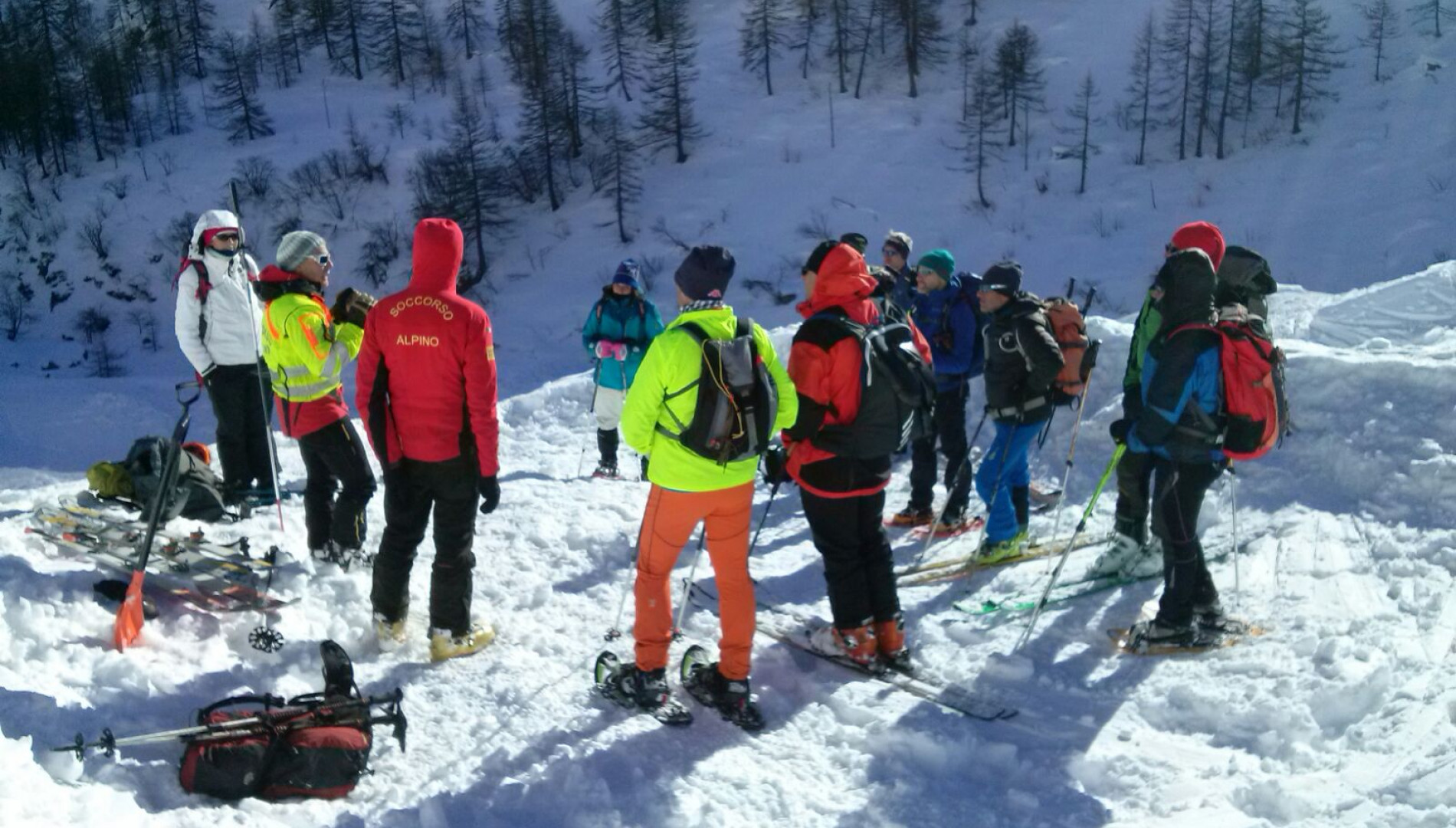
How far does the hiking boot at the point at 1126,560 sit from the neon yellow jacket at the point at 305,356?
479 centimetres

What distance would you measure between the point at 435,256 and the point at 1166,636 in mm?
4282

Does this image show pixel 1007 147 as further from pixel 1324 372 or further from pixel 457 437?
pixel 457 437

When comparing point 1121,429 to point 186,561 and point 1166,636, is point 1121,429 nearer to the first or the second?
point 1166,636

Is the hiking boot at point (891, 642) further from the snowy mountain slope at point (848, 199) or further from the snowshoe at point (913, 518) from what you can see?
the snowy mountain slope at point (848, 199)

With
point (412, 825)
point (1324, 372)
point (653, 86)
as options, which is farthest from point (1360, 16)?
point (412, 825)

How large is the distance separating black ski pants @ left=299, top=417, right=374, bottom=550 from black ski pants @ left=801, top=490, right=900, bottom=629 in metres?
2.76

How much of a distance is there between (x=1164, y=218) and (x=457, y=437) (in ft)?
99.7

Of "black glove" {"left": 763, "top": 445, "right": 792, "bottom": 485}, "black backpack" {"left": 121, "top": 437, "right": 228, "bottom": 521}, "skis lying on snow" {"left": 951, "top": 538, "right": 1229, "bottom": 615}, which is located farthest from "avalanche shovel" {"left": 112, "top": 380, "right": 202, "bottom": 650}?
"skis lying on snow" {"left": 951, "top": 538, "right": 1229, "bottom": 615}

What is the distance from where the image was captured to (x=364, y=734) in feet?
13.7

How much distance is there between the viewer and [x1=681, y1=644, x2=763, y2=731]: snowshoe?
188 inches

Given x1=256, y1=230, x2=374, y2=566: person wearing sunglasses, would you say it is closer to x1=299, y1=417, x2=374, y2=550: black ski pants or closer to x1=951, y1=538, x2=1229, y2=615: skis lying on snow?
x1=299, y1=417, x2=374, y2=550: black ski pants

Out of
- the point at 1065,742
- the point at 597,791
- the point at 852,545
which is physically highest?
the point at 852,545

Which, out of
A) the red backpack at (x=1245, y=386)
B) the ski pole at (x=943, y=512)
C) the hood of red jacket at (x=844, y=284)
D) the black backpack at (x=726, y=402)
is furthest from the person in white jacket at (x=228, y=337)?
the red backpack at (x=1245, y=386)

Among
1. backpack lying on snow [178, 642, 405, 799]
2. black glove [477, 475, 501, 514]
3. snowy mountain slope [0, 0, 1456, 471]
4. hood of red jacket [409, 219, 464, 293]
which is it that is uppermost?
hood of red jacket [409, 219, 464, 293]
